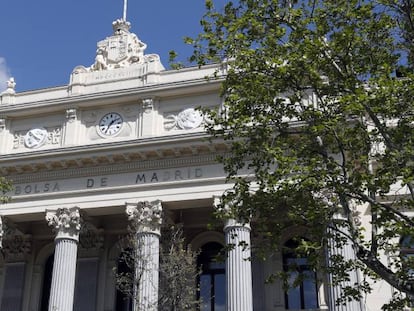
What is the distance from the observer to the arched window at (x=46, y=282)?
34.3m

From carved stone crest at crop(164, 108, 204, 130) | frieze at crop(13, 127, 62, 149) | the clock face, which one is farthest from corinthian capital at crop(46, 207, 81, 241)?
carved stone crest at crop(164, 108, 204, 130)

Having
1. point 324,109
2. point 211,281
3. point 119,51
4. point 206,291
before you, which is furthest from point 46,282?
point 324,109

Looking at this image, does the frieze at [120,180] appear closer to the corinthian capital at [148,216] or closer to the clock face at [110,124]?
the corinthian capital at [148,216]

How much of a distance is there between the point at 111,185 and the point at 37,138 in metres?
5.55

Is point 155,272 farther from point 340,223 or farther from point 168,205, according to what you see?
point 340,223

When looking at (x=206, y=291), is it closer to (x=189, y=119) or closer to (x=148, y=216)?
(x=148, y=216)

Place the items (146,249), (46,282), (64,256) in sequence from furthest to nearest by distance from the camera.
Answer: (46,282) → (64,256) → (146,249)

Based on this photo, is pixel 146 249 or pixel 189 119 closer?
pixel 146 249

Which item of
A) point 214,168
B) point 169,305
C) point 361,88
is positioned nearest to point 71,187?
point 214,168

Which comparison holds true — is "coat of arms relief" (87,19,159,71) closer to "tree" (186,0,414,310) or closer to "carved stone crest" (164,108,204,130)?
"carved stone crest" (164,108,204,130)

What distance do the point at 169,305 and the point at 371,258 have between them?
10.9m

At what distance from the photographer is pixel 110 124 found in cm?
3309

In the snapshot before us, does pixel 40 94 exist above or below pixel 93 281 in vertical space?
above

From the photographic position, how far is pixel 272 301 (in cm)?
3073
